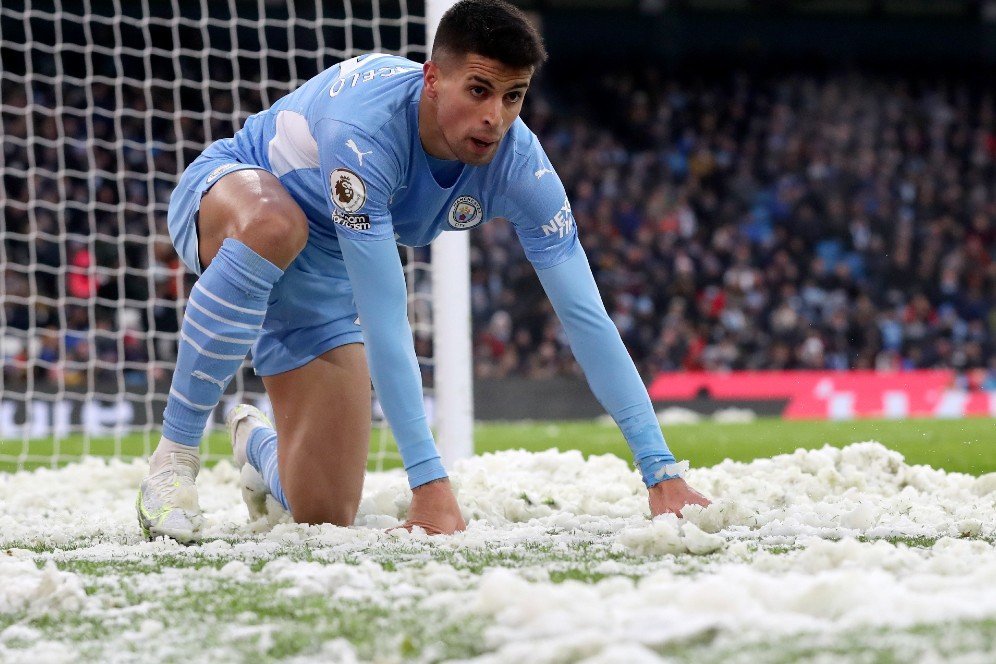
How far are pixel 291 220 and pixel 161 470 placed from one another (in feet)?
2.42

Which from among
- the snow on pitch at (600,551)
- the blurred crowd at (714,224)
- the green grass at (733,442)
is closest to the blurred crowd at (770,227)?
the blurred crowd at (714,224)

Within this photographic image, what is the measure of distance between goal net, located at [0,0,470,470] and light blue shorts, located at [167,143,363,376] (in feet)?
14.5

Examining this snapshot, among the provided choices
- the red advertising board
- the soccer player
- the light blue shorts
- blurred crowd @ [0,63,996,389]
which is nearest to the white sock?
the soccer player

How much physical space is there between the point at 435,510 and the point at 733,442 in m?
4.50

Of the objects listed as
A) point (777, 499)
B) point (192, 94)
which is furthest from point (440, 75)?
point (192, 94)

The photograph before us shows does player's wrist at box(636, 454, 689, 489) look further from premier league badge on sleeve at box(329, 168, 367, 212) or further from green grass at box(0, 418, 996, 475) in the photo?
green grass at box(0, 418, 996, 475)

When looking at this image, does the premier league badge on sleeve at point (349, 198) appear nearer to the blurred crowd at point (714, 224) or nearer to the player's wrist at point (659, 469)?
the player's wrist at point (659, 469)

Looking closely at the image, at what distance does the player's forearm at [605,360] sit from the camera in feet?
10.3

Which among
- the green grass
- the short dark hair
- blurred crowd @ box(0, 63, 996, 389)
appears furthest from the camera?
blurred crowd @ box(0, 63, 996, 389)

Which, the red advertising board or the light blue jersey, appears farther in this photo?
the red advertising board

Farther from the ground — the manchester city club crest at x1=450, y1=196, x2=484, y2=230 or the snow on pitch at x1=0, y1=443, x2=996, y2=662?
the manchester city club crest at x1=450, y1=196, x2=484, y2=230

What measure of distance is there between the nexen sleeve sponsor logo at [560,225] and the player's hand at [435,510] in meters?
0.69

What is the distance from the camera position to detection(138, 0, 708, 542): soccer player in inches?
115

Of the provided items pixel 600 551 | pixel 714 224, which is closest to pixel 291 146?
pixel 600 551
